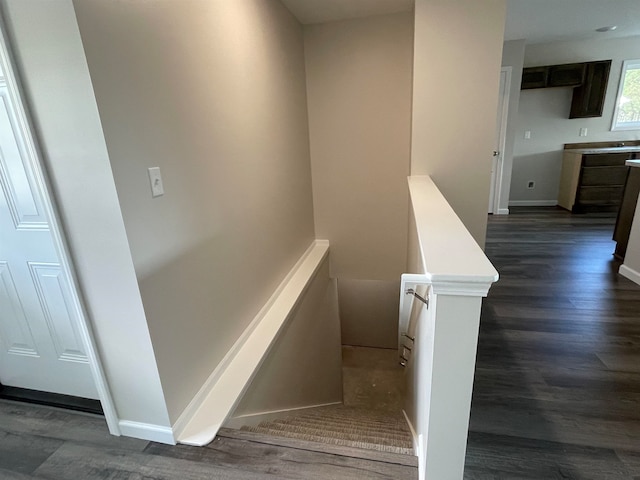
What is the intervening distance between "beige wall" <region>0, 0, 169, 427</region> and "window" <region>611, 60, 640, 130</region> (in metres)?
6.87

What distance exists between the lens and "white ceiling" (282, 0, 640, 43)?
2.75m

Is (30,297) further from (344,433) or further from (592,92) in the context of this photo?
(592,92)

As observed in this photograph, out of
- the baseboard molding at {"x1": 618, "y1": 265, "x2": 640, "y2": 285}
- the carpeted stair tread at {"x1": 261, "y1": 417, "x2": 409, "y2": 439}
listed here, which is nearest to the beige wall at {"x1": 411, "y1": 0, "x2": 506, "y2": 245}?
the baseboard molding at {"x1": 618, "y1": 265, "x2": 640, "y2": 285}

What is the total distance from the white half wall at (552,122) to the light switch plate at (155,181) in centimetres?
590

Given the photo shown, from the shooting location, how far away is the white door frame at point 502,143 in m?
4.73

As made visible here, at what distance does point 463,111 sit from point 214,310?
2.26m

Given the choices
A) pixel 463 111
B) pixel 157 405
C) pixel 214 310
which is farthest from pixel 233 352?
pixel 463 111

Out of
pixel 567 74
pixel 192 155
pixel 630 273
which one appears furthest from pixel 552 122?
pixel 192 155

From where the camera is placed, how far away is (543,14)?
372 cm

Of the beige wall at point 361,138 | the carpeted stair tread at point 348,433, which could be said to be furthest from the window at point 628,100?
the carpeted stair tread at point 348,433

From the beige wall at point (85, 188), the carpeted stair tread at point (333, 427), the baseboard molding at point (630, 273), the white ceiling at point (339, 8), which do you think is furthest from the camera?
the baseboard molding at point (630, 273)

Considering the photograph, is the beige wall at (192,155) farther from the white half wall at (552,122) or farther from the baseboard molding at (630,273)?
the white half wall at (552,122)

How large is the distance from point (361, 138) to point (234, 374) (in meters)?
2.49

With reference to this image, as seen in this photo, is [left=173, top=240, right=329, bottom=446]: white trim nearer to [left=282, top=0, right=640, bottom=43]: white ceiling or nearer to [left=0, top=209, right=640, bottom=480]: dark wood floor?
[left=0, top=209, right=640, bottom=480]: dark wood floor
